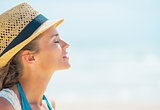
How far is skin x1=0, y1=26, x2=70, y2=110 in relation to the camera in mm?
2904

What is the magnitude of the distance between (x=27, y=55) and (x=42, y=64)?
0.17m

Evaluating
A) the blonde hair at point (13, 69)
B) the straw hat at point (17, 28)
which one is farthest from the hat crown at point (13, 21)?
the blonde hair at point (13, 69)

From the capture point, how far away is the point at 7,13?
2.90m

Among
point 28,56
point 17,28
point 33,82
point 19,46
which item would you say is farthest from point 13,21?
point 33,82

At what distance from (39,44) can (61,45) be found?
0.77 feet

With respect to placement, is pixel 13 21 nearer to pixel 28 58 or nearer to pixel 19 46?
pixel 19 46

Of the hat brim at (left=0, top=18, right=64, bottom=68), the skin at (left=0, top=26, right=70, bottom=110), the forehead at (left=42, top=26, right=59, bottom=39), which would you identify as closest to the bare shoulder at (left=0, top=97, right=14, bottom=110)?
the skin at (left=0, top=26, right=70, bottom=110)

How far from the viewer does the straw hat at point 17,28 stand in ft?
8.93

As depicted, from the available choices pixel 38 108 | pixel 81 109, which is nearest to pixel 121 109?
pixel 81 109

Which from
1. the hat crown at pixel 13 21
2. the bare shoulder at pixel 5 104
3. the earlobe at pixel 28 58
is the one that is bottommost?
the bare shoulder at pixel 5 104

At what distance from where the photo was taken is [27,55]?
2895mm

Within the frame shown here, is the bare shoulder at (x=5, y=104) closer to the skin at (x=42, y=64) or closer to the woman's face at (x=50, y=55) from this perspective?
the skin at (x=42, y=64)

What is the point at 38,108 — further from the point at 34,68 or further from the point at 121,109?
the point at 121,109

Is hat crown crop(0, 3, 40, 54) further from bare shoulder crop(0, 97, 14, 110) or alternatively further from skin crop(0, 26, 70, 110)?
bare shoulder crop(0, 97, 14, 110)
